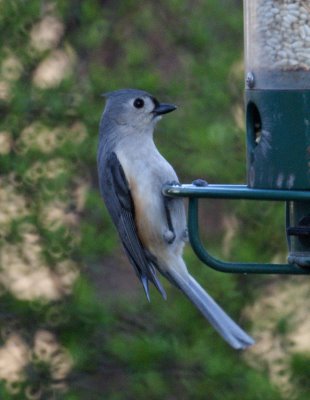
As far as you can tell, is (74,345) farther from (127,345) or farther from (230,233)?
(230,233)

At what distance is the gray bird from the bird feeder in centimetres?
57

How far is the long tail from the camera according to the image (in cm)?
484

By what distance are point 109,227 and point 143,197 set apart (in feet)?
6.39

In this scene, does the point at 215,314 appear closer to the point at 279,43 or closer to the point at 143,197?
the point at 143,197

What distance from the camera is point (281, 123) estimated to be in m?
4.98

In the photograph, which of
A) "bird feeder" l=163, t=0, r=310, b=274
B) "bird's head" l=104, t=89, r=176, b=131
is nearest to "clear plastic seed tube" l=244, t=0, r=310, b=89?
"bird feeder" l=163, t=0, r=310, b=274

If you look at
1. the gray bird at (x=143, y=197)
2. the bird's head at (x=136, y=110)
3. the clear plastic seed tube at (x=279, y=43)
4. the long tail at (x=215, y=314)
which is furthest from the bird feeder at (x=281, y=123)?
the bird's head at (x=136, y=110)

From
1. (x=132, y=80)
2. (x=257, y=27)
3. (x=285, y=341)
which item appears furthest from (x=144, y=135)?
(x=285, y=341)

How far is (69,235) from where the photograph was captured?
7.57 meters

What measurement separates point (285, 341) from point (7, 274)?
1.72 meters

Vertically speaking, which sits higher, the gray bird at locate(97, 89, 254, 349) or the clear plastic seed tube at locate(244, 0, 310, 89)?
the clear plastic seed tube at locate(244, 0, 310, 89)

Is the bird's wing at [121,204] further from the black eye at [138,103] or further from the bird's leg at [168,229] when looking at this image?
the black eye at [138,103]

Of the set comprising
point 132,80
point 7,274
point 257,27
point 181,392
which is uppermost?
point 257,27

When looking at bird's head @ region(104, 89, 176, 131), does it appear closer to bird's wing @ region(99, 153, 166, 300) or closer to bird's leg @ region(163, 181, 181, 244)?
bird's wing @ region(99, 153, 166, 300)
